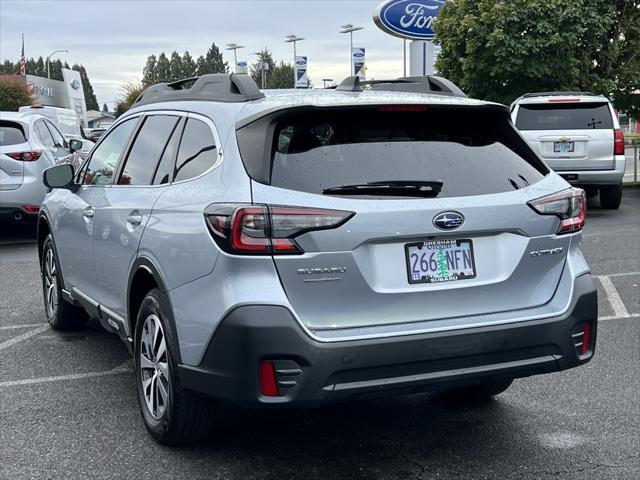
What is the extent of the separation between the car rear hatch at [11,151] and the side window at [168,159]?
7585 millimetres

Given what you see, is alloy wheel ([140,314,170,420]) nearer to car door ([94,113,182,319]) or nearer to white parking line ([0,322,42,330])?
car door ([94,113,182,319])

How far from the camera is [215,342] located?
11.2ft

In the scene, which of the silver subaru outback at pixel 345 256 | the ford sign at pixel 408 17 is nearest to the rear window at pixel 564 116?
the ford sign at pixel 408 17

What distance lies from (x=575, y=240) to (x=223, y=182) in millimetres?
1618

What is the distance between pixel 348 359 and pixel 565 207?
4.15ft

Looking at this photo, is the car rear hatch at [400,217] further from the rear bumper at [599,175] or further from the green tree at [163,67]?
the green tree at [163,67]

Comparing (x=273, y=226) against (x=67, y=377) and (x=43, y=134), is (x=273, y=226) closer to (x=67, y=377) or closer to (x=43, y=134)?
(x=67, y=377)

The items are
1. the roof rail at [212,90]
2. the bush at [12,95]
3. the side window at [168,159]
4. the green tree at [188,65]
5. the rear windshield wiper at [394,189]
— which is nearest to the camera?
the rear windshield wiper at [394,189]

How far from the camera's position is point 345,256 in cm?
336

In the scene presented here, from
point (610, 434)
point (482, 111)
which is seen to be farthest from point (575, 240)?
point (610, 434)

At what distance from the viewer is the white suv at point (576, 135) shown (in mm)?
13422

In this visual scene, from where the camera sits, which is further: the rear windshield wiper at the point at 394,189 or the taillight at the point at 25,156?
the taillight at the point at 25,156

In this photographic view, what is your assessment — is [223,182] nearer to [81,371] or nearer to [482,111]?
[482,111]

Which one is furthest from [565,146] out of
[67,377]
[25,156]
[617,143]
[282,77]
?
[282,77]
